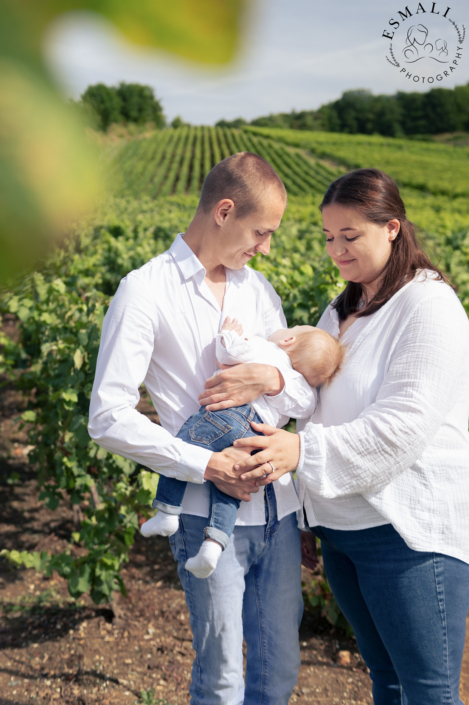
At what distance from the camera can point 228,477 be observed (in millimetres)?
1673

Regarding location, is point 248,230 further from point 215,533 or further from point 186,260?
point 215,533

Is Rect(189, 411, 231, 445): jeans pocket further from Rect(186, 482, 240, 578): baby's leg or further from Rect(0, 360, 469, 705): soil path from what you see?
Rect(0, 360, 469, 705): soil path

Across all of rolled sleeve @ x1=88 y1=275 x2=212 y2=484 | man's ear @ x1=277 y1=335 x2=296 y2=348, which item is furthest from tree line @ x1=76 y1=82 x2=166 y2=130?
man's ear @ x1=277 y1=335 x2=296 y2=348

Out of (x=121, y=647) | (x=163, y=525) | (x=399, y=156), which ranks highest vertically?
(x=399, y=156)

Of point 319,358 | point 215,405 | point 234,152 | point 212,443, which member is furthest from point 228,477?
point 234,152

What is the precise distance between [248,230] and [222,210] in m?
0.11

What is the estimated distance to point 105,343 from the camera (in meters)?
1.69

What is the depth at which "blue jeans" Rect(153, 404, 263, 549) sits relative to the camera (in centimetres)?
169

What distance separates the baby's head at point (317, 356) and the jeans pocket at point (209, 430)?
340 mm

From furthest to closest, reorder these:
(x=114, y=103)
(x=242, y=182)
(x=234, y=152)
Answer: (x=234, y=152)
(x=242, y=182)
(x=114, y=103)

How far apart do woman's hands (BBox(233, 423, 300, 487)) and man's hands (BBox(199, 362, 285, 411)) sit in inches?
5.4

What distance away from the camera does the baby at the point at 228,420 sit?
1.66 metres

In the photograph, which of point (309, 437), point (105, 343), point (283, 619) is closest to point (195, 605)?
point (283, 619)

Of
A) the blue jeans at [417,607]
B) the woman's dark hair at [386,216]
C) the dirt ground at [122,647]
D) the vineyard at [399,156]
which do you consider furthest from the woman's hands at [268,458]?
the vineyard at [399,156]
